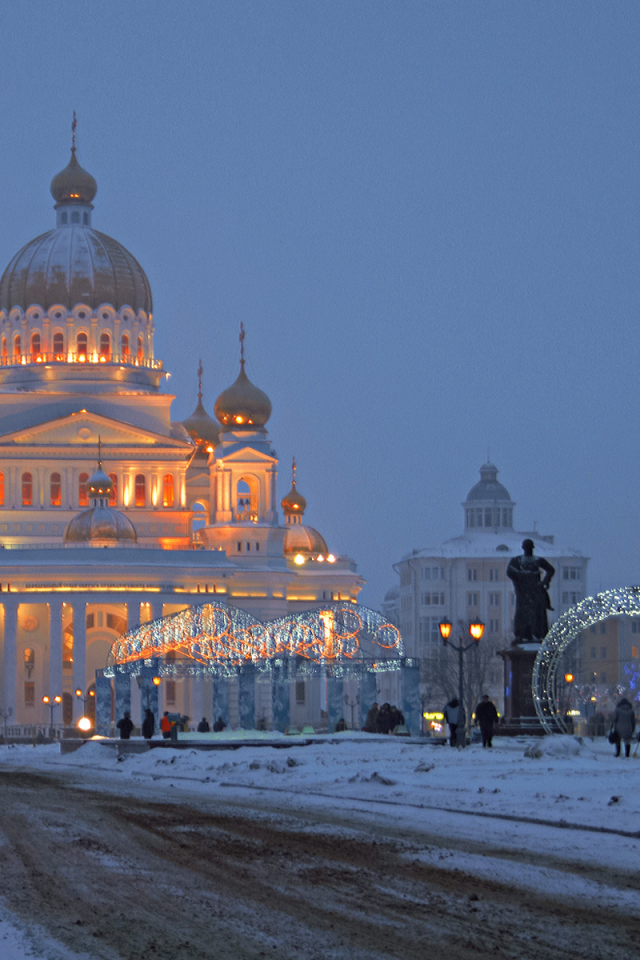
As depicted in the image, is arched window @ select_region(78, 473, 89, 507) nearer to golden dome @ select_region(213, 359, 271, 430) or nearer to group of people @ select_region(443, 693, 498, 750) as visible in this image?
golden dome @ select_region(213, 359, 271, 430)

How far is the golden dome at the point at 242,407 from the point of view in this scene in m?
97.0

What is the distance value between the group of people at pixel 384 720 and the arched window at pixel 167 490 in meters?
45.5

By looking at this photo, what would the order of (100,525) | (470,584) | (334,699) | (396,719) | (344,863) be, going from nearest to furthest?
(344,863), (396,719), (334,699), (100,525), (470,584)

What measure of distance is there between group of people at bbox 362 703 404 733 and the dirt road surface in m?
25.6

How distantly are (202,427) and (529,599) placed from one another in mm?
76886

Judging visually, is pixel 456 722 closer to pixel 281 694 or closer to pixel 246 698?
pixel 246 698

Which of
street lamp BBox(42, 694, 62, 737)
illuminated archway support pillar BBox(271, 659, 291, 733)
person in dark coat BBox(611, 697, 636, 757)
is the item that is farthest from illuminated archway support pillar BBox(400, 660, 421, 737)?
street lamp BBox(42, 694, 62, 737)

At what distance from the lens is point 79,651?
84812 mm

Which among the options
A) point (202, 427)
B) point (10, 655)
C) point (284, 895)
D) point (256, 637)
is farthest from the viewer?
point (202, 427)

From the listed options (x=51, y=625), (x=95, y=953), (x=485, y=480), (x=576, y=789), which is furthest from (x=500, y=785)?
(x=485, y=480)

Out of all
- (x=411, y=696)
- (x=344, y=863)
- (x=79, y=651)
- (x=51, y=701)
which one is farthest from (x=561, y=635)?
(x=79, y=651)

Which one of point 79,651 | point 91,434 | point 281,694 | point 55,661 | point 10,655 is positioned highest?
point 91,434

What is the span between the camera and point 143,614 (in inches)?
3420

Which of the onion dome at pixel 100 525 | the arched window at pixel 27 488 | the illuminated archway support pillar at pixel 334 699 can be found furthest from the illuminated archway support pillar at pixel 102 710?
the arched window at pixel 27 488
